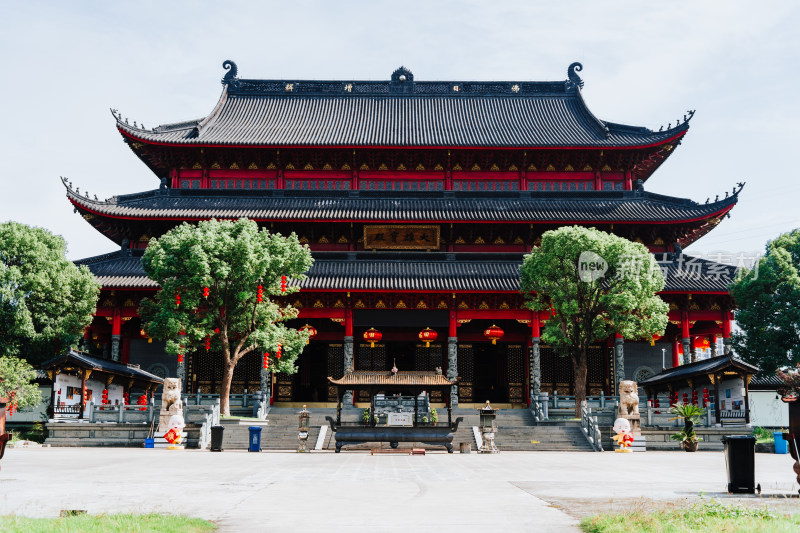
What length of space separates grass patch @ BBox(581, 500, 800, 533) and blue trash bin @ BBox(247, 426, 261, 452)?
1654 cm

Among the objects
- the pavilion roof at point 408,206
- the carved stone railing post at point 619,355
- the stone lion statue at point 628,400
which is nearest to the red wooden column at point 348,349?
the pavilion roof at point 408,206

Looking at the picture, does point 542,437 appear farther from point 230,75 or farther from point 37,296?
point 230,75

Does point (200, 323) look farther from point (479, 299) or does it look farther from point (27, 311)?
point (479, 299)

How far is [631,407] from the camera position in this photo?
81.9 ft

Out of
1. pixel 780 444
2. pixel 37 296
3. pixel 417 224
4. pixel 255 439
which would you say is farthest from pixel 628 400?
pixel 37 296

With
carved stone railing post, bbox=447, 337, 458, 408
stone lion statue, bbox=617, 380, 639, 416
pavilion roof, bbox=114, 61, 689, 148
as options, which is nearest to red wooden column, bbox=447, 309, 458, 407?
carved stone railing post, bbox=447, 337, 458, 408

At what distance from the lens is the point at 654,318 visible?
27.0 meters

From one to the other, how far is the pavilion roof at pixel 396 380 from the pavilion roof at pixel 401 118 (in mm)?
14238

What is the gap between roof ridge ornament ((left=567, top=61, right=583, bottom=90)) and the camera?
4284cm

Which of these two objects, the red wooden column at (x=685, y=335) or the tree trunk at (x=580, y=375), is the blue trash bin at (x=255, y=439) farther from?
the red wooden column at (x=685, y=335)

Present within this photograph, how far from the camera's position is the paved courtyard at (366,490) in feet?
27.2

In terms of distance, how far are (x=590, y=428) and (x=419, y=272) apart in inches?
440

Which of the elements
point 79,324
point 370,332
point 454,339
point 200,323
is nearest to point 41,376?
point 79,324

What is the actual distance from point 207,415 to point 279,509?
17.6 metres
